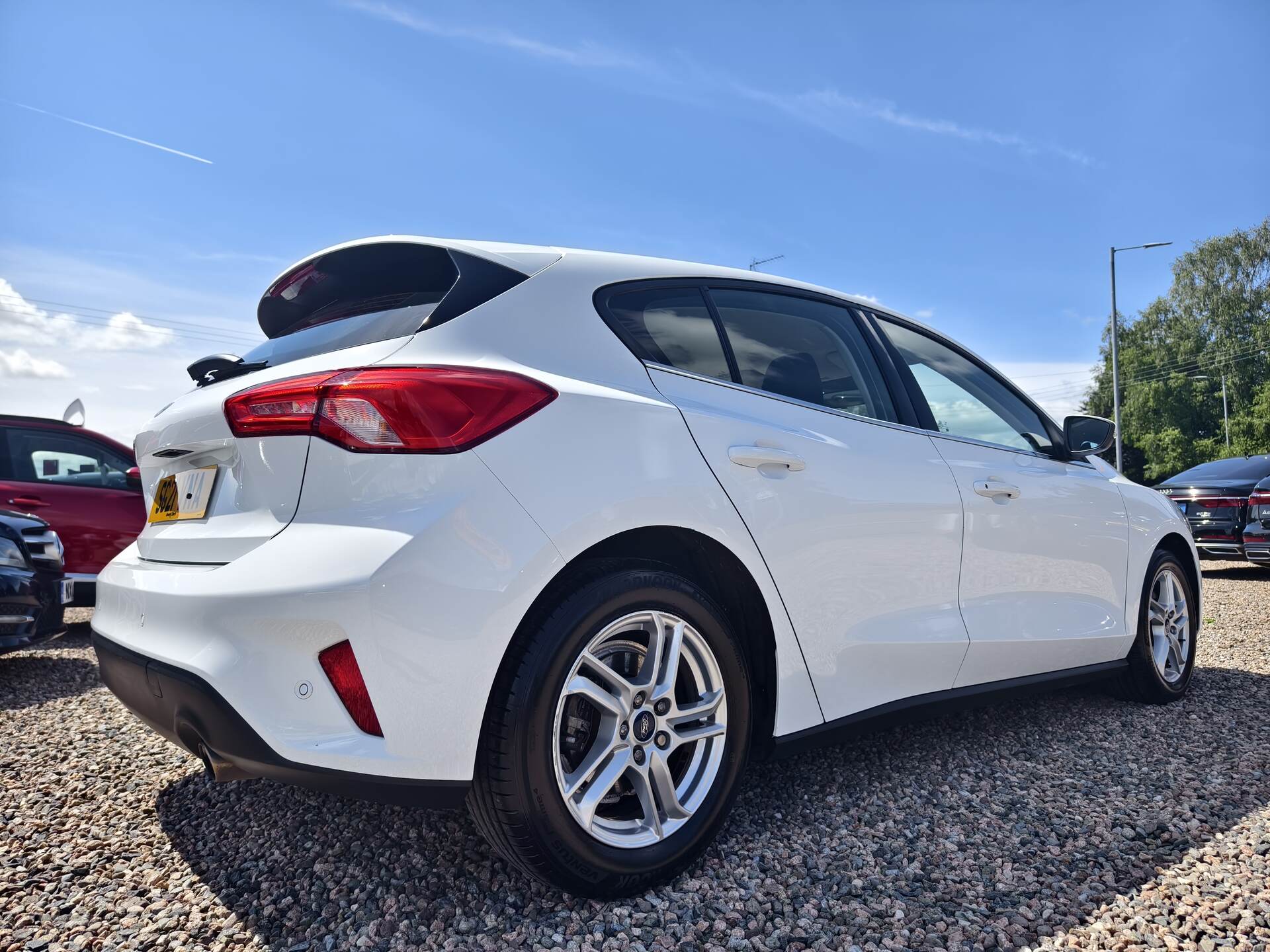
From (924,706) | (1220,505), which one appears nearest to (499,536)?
(924,706)

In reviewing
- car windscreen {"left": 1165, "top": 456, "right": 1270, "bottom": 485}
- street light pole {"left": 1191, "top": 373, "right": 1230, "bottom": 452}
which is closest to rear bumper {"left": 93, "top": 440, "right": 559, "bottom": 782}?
car windscreen {"left": 1165, "top": 456, "right": 1270, "bottom": 485}

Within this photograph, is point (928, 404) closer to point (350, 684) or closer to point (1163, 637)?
point (1163, 637)

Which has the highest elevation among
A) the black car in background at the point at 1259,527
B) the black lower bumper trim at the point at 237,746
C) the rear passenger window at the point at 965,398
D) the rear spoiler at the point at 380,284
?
the rear spoiler at the point at 380,284

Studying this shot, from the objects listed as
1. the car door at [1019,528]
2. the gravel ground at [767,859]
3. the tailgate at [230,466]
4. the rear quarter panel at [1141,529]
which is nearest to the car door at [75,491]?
the gravel ground at [767,859]

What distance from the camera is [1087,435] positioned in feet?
13.0

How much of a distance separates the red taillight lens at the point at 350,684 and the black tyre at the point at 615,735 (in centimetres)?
25

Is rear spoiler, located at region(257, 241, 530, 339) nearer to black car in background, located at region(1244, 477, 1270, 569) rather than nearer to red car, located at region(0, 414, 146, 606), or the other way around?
red car, located at region(0, 414, 146, 606)

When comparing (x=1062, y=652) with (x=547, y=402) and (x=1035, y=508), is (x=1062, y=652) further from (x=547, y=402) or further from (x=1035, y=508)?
(x=547, y=402)

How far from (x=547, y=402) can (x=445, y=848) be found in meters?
1.29

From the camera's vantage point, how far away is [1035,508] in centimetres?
340

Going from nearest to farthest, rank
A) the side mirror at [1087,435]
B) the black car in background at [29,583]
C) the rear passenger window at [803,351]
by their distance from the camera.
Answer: the rear passenger window at [803,351]
the side mirror at [1087,435]
the black car in background at [29,583]

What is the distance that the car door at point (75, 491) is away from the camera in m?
6.66

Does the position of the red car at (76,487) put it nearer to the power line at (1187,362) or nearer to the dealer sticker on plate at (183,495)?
the dealer sticker on plate at (183,495)

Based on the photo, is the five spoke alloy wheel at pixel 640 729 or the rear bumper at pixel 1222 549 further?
the rear bumper at pixel 1222 549
